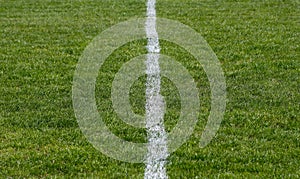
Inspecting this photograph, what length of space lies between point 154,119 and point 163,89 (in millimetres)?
812

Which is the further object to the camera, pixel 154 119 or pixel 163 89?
pixel 163 89

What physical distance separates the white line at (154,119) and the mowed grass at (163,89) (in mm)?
92

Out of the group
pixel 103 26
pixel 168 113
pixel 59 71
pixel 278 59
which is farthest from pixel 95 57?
pixel 278 59

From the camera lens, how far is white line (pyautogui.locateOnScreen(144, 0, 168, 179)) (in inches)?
204

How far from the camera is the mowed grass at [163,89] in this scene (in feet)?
17.1

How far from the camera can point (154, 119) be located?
6.12 metres

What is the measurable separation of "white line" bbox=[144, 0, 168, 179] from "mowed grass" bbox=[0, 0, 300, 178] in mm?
92

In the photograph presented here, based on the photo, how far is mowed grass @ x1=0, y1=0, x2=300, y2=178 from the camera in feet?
17.1

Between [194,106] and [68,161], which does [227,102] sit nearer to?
[194,106]

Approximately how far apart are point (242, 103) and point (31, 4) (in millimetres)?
6134

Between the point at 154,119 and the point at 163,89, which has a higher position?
the point at 163,89

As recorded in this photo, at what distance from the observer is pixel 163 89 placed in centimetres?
684

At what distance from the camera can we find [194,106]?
6402 millimetres

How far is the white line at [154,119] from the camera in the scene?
5.17m
